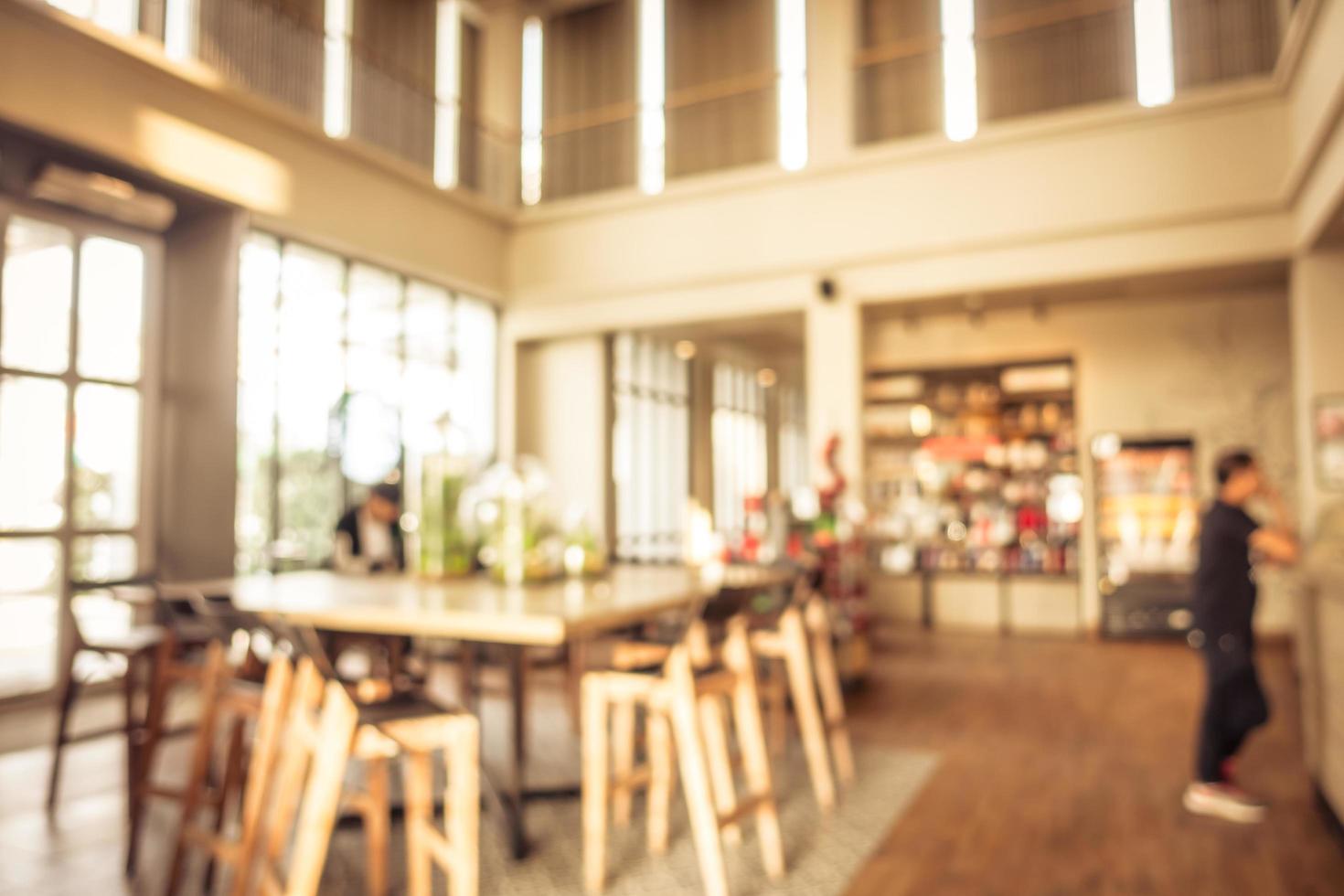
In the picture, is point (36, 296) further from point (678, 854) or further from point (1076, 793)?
point (1076, 793)

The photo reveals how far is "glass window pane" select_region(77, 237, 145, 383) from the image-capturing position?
5695 millimetres

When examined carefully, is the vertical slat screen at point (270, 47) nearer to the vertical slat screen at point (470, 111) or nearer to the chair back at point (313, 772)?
the vertical slat screen at point (470, 111)

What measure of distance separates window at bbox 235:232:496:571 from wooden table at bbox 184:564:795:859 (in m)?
2.70

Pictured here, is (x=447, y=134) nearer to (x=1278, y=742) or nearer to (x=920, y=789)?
(x=920, y=789)

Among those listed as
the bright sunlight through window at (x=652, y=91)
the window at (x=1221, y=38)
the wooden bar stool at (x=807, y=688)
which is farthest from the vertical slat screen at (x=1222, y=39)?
the wooden bar stool at (x=807, y=688)

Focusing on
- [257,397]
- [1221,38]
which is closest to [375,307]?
[257,397]

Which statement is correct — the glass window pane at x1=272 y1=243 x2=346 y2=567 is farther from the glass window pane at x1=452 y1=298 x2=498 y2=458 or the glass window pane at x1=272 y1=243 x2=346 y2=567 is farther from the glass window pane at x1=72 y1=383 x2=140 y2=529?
the glass window pane at x1=452 y1=298 x2=498 y2=458

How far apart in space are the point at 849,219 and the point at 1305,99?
3.15 meters

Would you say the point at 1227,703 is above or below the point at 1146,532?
below

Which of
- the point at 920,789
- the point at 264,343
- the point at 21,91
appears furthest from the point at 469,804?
the point at 264,343

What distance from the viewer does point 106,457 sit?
19.0 feet

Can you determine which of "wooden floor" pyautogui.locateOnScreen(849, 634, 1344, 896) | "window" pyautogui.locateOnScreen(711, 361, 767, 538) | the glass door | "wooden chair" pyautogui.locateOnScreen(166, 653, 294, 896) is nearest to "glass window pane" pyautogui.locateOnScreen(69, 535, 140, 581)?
the glass door

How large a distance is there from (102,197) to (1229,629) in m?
6.30

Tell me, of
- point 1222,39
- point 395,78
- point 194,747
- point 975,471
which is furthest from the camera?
point 975,471
